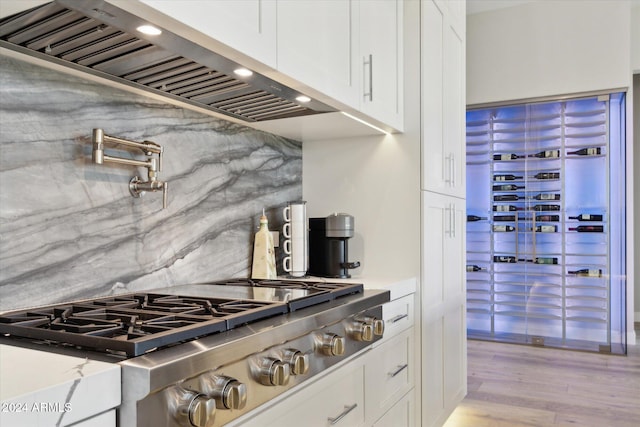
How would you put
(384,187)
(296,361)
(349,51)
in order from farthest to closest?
(384,187)
(349,51)
(296,361)

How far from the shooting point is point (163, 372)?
828mm

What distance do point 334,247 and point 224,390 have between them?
4.39ft

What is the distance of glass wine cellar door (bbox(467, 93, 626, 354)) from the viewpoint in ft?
14.3

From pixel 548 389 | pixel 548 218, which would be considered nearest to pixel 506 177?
pixel 548 218

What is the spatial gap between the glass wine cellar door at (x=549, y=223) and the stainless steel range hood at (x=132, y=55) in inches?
133

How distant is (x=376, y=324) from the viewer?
5.54 ft

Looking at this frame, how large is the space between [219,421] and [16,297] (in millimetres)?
647

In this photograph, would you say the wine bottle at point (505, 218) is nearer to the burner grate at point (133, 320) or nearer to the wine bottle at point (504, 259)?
the wine bottle at point (504, 259)

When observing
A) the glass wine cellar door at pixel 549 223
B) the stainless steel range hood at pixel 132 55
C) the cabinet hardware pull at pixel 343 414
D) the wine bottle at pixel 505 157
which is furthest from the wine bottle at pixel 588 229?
the cabinet hardware pull at pixel 343 414

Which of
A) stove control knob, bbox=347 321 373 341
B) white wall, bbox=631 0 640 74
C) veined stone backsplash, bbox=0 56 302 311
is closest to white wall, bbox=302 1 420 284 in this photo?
veined stone backsplash, bbox=0 56 302 311

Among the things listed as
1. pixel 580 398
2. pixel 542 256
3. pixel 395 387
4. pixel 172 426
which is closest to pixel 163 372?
pixel 172 426

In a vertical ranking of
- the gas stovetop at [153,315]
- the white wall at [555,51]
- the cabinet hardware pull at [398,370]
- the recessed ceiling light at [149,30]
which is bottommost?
the cabinet hardware pull at [398,370]

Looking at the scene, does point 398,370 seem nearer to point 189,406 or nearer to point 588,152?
point 189,406

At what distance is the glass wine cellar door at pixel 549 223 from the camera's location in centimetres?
434
